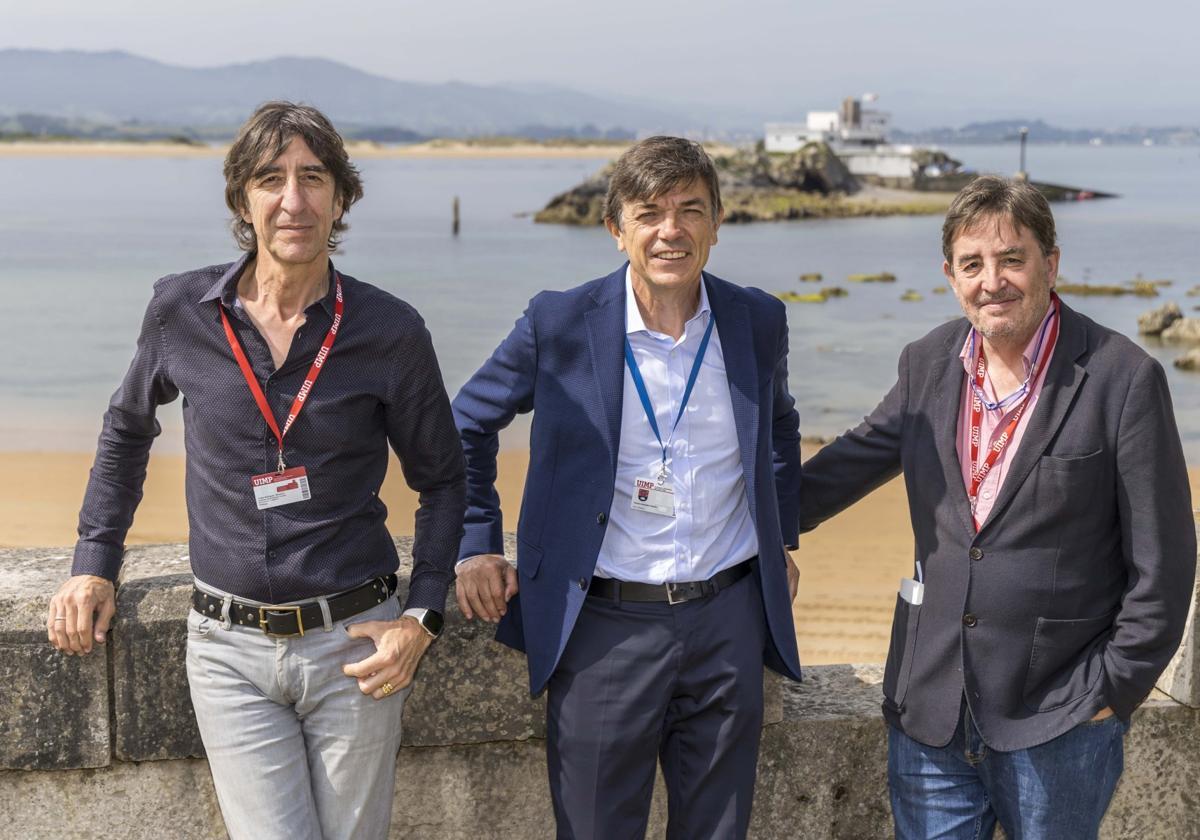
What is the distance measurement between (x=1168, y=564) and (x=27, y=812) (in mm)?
2381

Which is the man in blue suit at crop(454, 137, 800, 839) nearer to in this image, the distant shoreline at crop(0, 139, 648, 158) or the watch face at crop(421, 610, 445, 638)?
the watch face at crop(421, 610, 445, 638)

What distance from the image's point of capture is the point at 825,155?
78.3 meters

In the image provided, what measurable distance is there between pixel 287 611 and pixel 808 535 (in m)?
9.57

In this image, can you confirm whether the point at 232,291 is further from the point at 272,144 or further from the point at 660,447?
the point at 660,447

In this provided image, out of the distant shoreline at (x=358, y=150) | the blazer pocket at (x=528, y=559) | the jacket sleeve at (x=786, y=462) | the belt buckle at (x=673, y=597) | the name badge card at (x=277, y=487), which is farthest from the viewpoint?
the distant shoreline at (x=358, y=150)

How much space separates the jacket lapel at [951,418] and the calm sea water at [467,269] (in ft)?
45.4

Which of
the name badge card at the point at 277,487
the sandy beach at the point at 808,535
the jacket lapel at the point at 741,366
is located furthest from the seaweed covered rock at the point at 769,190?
the name badge card at the point at 277,487

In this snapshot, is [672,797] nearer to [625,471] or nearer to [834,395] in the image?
[625,471]

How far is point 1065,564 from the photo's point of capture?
8.27 ft

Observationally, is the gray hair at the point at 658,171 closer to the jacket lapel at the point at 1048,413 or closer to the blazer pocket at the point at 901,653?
the jacket lapel at the point at 1048,413

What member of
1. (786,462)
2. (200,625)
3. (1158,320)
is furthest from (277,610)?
(1158,320)

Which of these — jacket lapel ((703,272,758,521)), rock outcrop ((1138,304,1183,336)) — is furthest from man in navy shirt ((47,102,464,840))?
rock outcrop ((1138,304,1183,336))

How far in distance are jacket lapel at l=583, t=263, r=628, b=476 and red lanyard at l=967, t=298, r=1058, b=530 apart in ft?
2.35

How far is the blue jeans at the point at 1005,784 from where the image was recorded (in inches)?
99.9
